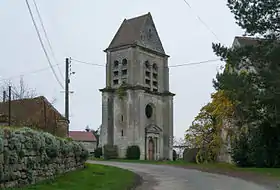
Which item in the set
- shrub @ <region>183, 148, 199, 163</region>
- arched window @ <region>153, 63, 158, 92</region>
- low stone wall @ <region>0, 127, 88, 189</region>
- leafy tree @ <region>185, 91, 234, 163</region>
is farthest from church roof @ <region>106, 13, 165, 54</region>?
low stone wall @ <region>0, 127, 88, 189</region>

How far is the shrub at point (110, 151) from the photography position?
58.0m

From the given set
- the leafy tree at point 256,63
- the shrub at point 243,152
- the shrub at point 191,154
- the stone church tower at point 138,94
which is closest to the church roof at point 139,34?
the stone church tower at point 138,94

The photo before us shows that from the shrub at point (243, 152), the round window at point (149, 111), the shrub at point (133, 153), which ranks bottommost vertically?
the shrub at point (133, 153)

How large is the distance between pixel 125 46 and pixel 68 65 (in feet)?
80.7

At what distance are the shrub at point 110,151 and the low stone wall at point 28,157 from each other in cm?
3746

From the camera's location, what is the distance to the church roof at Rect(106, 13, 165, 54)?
60991mm

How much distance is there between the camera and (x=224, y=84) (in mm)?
26266

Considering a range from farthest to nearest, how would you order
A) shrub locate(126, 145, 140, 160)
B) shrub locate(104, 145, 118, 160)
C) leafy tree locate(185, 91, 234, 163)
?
1. shrub locate(104, 145, 118, 160)
2. shrub locate(126, 145, 140, 160)
3. leafy tree locate(185, 91, 234, 163)

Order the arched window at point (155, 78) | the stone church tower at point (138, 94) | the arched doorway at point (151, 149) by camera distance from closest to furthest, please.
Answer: the stone church tower at point (138, 94) < the arched doorway at point (151, 149) < the arched window at point (155, 78)

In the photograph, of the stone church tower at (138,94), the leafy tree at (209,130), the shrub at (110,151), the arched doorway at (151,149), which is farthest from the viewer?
the arched doorway at (151,149)

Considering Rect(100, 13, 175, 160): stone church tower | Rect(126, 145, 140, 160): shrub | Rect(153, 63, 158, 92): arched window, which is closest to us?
Rect(126, 145, 140, 160): shrub

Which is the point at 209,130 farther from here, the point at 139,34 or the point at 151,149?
the point at 139,34

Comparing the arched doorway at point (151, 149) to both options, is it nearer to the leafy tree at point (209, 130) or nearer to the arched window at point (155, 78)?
the arched window at point (155, 78)

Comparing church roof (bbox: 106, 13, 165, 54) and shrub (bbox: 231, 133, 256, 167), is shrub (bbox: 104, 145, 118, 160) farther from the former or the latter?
shrub (bbox: 231, 133, 256, 167)
